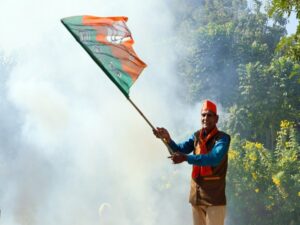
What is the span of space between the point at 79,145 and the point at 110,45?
1125 centimetres

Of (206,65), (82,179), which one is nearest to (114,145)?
(82,179)

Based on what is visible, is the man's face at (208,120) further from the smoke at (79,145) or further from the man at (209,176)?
the smoke at (79,145)

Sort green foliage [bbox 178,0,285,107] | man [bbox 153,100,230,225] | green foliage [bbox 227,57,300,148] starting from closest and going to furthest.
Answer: man [bbox 153,100,230,225], green foliage [bbox 227,57,300,148], green foliage [bbox 178,0,285,107]

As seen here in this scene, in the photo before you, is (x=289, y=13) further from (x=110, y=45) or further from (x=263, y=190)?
(x=263, y=190)

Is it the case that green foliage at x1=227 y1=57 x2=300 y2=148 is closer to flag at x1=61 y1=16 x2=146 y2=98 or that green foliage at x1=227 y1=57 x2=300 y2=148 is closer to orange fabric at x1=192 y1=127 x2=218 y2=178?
flag at x1=61 y1=16 x2=146 y2=98

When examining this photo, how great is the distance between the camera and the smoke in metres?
13.8

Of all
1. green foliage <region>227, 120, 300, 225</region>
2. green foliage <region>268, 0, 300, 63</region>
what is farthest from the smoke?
green foliage <region>268, 0, 300, 63</region>

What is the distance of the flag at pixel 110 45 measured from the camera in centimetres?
455

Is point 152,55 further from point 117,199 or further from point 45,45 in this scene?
point 117,199

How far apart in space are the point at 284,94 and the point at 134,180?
6.66m

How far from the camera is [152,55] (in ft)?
68.6

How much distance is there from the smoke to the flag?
26.1ft

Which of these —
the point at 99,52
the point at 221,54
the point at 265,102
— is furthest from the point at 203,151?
the point at 221,54

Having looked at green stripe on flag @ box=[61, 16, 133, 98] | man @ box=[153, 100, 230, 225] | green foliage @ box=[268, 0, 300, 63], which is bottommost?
man @ box=[153, 100, 230, 225]
